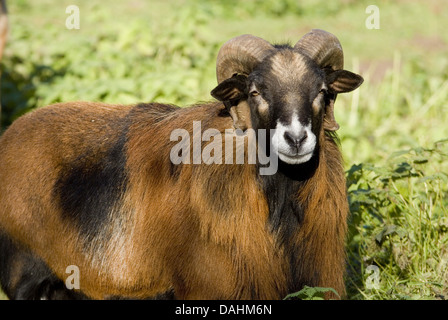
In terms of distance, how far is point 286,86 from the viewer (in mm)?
5117

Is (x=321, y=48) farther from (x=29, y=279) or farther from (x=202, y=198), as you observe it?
(x=29, y=279)

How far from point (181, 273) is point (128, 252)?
1.82ft

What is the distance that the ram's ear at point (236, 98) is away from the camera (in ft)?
17.5

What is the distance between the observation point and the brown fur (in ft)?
17.4

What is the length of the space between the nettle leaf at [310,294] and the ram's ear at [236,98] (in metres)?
1.29

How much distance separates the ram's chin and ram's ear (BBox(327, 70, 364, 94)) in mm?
845

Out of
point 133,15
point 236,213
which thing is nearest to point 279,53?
point 236,213

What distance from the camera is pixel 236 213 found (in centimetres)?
531

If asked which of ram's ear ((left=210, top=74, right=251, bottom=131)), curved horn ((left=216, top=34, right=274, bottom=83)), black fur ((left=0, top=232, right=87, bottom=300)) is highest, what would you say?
curved horn ((left=216, top=34, right=274, bottom=83))

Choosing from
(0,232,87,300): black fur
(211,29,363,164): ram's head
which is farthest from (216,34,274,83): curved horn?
(0,232,87,300): black fur

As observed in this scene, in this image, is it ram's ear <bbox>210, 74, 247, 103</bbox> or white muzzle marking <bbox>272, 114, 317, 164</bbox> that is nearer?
white muzzle marking <bbox>272, 114, 317, 164</bbox>

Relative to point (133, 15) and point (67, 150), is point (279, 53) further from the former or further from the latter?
point (133, 15)

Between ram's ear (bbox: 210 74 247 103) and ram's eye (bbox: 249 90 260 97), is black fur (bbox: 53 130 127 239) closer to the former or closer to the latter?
ram's ear (bbox: 210 74 247 103)

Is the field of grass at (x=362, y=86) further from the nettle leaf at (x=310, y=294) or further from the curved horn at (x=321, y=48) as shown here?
the curved horn at (x=321, y=48)
